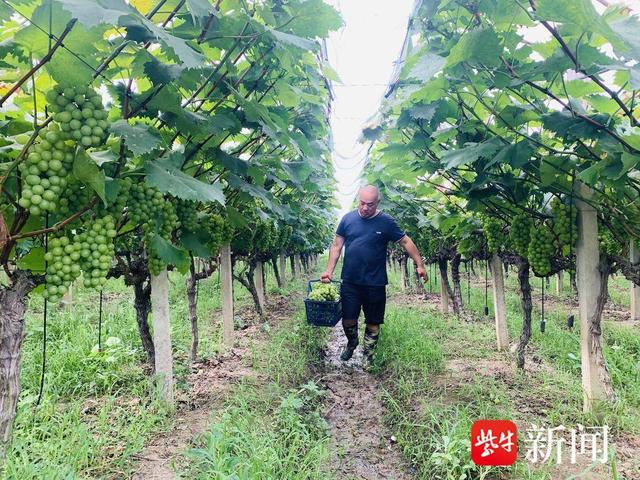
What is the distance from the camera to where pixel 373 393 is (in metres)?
4.26

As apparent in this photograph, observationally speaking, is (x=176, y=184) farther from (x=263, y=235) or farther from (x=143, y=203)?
(x=263, y=235)

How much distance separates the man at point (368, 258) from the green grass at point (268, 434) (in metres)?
0.89

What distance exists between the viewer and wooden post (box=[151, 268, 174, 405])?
333cm

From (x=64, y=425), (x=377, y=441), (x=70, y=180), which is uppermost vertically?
(x=70, y=180)

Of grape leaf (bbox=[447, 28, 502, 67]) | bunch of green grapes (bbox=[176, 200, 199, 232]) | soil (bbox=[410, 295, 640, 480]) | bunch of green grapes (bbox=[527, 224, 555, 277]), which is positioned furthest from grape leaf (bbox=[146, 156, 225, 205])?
bunch of green grapes (bbox=[527, 224, 555, 277])

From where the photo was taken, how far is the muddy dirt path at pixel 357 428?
113 inches

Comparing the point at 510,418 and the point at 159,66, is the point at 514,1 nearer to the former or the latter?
the point at 159,66

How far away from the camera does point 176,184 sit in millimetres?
1595

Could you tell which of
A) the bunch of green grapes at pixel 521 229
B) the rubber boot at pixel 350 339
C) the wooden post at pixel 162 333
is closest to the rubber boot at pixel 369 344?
the rubber boot at pixel 350 339

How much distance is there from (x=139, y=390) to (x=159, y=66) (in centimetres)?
293

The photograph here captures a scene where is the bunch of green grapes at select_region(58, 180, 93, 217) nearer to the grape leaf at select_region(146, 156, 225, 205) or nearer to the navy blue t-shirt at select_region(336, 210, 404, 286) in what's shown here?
the grape leaf at select_region(146, 156, 225, 205)

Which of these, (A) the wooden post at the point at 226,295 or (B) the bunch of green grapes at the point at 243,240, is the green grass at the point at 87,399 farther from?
(B) the bunch of green grapes at the point at 243,240

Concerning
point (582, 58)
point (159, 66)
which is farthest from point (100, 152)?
point (582, 58)

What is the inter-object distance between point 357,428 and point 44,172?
9.88 ft
